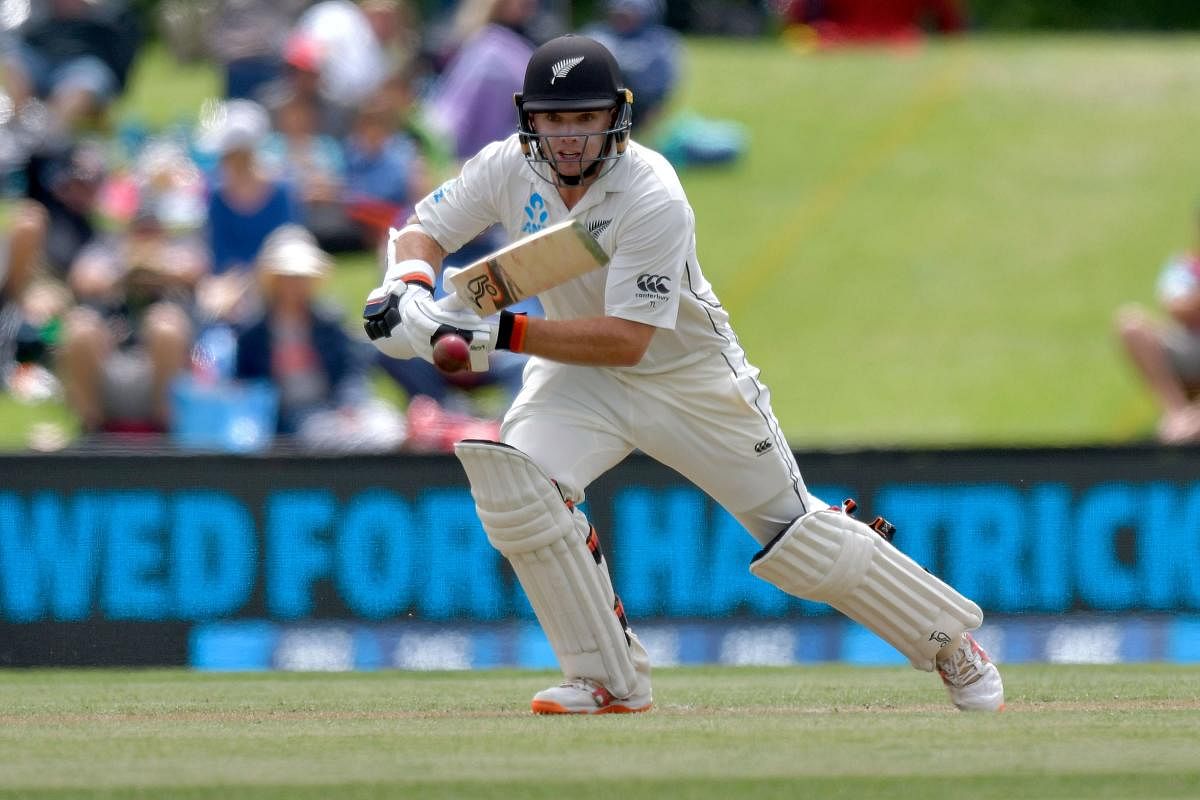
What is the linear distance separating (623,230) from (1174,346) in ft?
19.8

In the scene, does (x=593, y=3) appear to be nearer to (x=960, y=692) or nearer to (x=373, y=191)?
(x=373, y=191)

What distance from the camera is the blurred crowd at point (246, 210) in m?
9.12

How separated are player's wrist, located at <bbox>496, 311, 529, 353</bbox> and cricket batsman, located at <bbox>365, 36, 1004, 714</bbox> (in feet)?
0.04

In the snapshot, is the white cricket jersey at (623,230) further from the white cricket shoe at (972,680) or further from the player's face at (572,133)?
the white cricket shoe at (972,680)

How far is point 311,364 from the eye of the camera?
9133 mm

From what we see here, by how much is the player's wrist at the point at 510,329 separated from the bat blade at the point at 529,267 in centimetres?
12

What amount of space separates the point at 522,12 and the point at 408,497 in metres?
Answer: 3.78

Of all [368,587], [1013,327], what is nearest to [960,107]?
[1013,327]

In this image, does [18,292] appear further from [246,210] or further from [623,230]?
[623,230]

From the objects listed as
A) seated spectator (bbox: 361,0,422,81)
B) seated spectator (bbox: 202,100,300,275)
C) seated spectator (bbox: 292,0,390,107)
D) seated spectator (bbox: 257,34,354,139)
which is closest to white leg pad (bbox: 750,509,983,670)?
seated spectator (bbox: 202,100,300,275)

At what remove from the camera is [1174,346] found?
10.3 metres

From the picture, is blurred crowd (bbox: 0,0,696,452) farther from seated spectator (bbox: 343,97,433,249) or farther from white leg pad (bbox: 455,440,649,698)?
white leg pad (bbox: 455,440,649,698)

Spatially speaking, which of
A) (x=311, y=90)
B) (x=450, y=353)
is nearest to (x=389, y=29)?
(x=311, y=90)

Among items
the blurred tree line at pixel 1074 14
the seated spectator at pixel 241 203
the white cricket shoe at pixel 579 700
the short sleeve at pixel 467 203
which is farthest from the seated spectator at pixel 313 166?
the blurred tree line at pixel 1074 14
